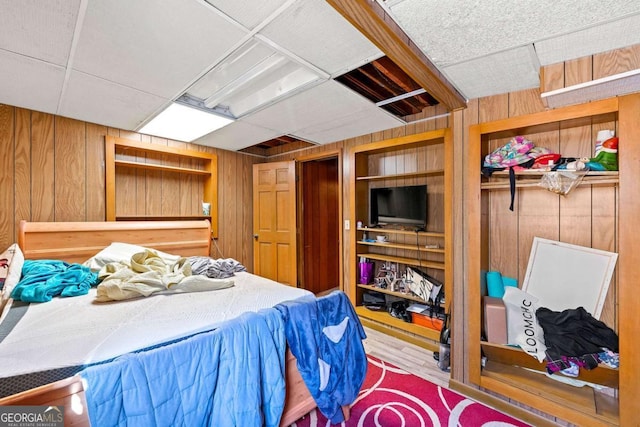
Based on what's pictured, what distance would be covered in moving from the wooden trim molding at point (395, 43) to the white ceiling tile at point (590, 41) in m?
0.51

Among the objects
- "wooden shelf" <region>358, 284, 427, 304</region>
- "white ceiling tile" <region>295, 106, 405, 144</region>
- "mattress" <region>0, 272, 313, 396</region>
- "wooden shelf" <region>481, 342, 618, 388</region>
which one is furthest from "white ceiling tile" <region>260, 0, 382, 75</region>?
"wooden shelf" <region>358, 284, 427, 304</region>

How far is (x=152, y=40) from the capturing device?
150 centimetres

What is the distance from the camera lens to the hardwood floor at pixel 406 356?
2.23 meters

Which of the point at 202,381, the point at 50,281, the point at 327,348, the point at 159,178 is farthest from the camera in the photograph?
the point at 159,178

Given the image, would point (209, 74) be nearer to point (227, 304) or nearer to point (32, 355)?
point (227, 304)

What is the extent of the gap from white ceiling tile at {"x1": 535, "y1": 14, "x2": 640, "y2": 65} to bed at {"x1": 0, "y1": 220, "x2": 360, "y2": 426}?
212 centimetres

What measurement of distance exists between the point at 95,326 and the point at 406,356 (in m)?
2.46

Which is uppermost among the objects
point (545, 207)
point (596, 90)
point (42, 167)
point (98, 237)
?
point (596, 90)

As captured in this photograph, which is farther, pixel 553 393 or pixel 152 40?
pixel 553 393

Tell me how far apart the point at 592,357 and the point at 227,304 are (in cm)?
223

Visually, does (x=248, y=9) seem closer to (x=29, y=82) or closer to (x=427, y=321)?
(x=29, y=82)

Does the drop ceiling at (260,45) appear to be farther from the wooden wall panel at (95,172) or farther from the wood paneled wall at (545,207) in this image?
the wooden wall panel at (95,172)

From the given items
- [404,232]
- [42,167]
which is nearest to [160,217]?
[42,167]

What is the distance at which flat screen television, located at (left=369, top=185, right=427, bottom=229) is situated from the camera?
9.31ft
